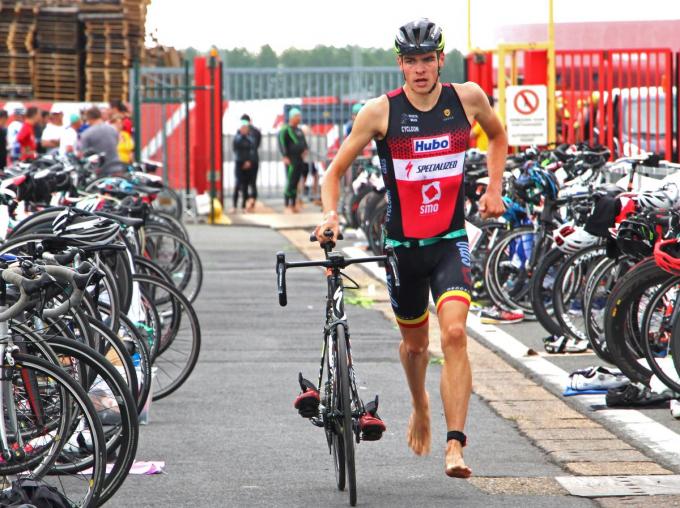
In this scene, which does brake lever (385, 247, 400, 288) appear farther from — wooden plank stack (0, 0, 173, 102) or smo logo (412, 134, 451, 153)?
wooden plank stack (0, 0, 173, 102)

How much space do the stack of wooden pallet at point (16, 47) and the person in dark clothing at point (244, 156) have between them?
20.4ft

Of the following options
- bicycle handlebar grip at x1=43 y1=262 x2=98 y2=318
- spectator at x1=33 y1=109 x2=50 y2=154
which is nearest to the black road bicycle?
bicycle handlebar grip at x1=43 y1=262 x2=98 y2=318

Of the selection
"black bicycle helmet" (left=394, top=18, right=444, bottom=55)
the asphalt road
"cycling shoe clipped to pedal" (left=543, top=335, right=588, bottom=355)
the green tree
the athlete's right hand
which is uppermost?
the green tree

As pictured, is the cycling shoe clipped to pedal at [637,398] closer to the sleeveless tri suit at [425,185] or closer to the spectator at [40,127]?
the sleeveless tri suit at [425,185]

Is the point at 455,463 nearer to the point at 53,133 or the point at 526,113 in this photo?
the point at 526,113

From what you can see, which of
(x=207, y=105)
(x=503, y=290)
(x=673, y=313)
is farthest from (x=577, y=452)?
(x=207, y=105)

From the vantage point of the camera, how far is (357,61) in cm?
4562

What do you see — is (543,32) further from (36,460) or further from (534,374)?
(36,460)

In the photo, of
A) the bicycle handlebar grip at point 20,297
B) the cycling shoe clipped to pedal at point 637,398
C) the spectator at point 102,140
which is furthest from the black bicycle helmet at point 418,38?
the spectator at point 102,140

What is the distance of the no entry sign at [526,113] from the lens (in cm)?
1767

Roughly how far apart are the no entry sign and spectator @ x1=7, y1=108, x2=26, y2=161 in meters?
11.7

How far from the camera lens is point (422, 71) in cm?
719

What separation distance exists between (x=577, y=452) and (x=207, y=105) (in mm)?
20134

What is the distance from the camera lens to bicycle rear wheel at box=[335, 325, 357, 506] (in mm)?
6453
